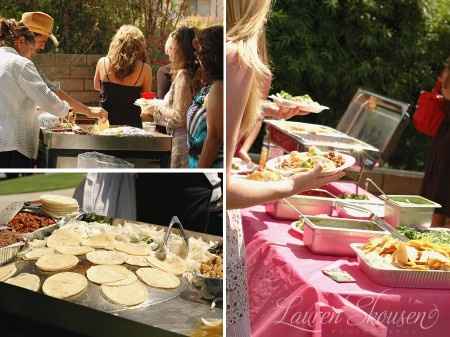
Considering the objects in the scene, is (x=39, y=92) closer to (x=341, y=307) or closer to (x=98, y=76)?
(x=98, y=76)

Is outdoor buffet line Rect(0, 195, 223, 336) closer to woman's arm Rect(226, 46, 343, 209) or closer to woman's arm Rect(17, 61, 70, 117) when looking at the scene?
woman's arm Rect(226, 46, 343, 209)

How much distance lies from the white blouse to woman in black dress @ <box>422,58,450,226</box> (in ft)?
8.38

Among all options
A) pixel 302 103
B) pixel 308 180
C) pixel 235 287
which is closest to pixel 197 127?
pixel 235 287

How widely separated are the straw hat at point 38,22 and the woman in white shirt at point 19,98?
11 mm

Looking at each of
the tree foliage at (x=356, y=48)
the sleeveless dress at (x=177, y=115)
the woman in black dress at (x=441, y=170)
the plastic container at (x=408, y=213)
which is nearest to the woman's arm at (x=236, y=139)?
the sleeveless dress at (x=177, y=115)

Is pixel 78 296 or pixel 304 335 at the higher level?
pixel 78 296

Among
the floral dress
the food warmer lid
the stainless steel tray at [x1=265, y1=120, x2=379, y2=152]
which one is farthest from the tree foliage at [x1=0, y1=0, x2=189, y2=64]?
the food warmer lid

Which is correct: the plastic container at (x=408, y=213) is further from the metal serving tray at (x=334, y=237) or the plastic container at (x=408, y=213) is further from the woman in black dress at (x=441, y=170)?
the woman in black dress at (x=441, y=170)

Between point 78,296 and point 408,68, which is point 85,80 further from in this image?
point 408,68

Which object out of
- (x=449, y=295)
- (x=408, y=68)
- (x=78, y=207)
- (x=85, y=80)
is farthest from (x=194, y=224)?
(x=408, y=68)

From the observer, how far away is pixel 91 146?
1.30 m

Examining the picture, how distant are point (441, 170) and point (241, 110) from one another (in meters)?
2.39

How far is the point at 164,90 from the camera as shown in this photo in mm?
1313

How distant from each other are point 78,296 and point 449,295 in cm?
108
